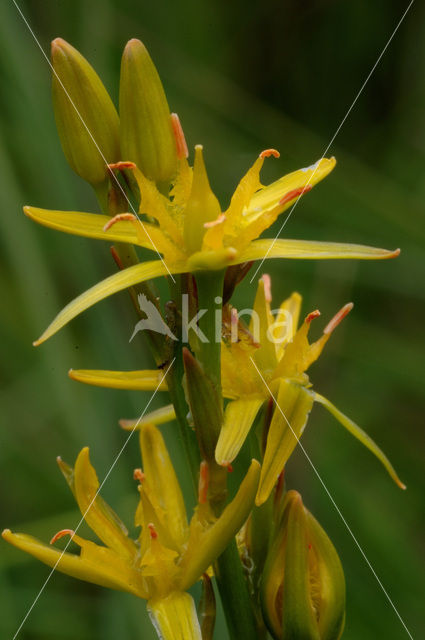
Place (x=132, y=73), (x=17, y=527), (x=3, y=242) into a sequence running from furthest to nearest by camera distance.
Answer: (x=17, y=527) < (x=3, y=242) < (x=132, y=73)

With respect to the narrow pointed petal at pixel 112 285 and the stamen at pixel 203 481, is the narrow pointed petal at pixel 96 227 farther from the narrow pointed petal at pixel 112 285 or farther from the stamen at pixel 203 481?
the stamen at pixel 203 481

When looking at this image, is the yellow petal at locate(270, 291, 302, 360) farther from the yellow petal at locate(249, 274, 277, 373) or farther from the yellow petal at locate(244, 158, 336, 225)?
the yellow petal at locate(244, 158, 336, 225)

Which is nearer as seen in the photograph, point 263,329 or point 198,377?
point 198,377

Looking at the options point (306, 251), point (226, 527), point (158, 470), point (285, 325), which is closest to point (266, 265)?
point (285, 325)

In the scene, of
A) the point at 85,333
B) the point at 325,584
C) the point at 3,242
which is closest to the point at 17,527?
the point at 85,333

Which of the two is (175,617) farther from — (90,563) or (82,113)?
(82,113)

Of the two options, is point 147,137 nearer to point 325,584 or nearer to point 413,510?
point 325,584

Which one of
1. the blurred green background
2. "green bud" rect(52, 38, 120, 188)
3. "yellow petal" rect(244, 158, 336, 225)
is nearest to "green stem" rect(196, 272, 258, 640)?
"yellow petal" rect(244, 158, 336, 225)

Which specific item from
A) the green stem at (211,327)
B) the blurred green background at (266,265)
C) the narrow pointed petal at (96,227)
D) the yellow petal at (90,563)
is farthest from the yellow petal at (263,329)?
the blurred green background at (266,265)
